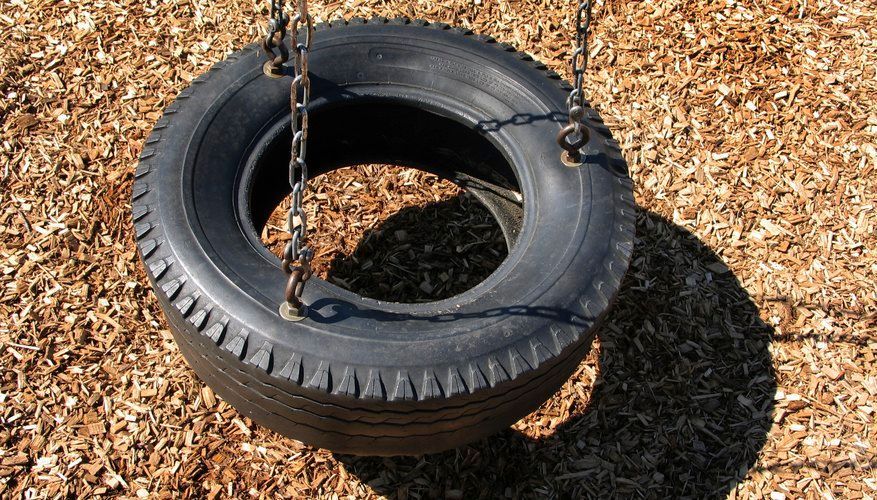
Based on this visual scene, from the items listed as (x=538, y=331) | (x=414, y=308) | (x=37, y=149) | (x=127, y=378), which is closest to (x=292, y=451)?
(x=127, y=378)

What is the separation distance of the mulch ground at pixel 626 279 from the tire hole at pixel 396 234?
0.01 meters

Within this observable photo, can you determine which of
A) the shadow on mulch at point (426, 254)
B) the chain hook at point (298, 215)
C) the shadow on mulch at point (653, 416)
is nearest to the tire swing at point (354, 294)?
the chain hook at point (298, 215)

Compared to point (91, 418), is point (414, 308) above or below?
above

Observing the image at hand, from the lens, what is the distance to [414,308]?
10.9 feet

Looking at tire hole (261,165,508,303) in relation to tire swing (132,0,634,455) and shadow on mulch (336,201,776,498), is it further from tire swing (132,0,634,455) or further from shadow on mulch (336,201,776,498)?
shadow on mulch (336,201,776,498)

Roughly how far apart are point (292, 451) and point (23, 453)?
114 centimetres

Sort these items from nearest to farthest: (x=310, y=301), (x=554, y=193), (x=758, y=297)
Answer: (x=310, y=301) < (x=554, y=193) < (x=758, y=297)

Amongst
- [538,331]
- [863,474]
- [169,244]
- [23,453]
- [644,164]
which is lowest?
[863,474]

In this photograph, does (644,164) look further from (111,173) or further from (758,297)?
(111,173)

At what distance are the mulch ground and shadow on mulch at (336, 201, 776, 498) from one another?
1 cm

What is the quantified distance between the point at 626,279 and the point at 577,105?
150cm

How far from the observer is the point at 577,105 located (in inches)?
134

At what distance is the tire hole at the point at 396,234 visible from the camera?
4609 mm

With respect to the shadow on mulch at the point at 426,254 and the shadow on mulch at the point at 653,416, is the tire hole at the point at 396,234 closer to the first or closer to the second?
the shadow on mulch at the point at 426,254
